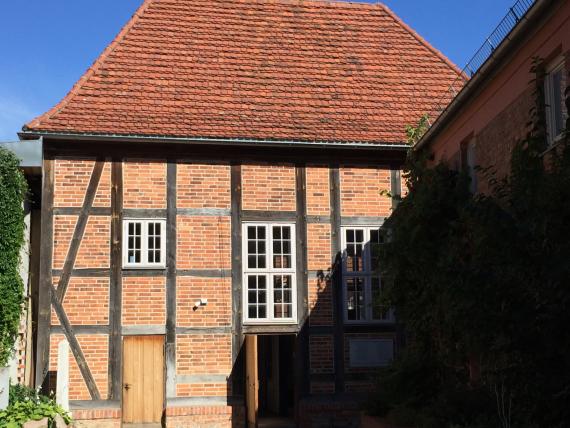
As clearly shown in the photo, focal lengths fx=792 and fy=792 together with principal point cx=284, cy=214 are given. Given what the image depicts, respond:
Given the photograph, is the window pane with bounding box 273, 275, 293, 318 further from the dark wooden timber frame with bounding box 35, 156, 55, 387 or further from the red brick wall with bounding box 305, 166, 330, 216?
the dark wooden timber frame with bounding box 35, 156, 55, 387

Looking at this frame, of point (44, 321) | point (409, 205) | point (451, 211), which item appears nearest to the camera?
point (451, 211)

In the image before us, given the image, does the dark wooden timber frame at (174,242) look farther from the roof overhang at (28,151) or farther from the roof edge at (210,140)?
the roof overhang at (28,151)

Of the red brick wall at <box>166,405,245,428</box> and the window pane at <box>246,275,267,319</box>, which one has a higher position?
the window pane at <box>246,275,267,319</box>

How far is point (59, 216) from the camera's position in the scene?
1396 cm

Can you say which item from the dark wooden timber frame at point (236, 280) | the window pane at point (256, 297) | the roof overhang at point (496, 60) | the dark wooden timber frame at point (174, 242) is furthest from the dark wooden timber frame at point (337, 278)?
the roof overhang at point (496, 60)

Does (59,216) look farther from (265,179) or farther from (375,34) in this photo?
(375,34)

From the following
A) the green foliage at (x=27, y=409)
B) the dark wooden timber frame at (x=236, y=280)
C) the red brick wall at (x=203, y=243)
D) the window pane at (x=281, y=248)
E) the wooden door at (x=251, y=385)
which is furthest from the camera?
the window pane at (x=281, y=248)

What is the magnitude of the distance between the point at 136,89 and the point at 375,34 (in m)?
5.74

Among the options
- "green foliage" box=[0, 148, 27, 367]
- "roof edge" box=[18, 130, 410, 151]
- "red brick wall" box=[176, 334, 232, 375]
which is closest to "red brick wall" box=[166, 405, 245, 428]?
"red brick wall" box=[176, 334, 232, 375]

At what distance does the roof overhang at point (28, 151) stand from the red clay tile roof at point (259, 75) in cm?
40

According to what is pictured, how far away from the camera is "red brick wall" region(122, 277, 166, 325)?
1393 centimetres

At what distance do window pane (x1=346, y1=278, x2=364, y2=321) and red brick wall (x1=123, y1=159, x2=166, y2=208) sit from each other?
376 centimetres

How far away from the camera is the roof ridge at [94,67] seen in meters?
14.1

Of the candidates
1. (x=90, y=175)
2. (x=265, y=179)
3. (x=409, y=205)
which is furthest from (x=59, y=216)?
(x=409, y=205)
